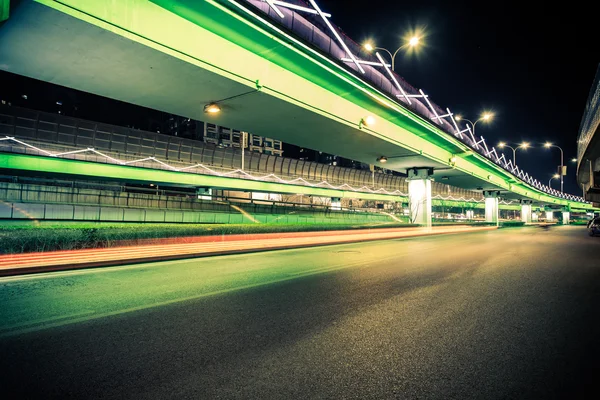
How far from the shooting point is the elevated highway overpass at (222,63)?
795 cm

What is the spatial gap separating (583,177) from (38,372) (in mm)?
56248

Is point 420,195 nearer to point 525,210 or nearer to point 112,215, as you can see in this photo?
point 112,215

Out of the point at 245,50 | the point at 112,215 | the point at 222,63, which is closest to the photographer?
the point at 222,63

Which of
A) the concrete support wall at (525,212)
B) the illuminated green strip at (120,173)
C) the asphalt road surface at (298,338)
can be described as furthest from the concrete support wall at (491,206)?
the asphalt road surface at (298,338)

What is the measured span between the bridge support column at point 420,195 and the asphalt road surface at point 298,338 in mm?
22886

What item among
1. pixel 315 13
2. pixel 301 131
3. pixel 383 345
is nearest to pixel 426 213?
pixel 301 131

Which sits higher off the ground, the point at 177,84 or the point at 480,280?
the point at 177,84

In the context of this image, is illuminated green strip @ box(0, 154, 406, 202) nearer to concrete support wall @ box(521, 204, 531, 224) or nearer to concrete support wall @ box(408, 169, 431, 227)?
concrete support wall @ box(408, 169, 431, 227)

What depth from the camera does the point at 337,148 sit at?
20719mm

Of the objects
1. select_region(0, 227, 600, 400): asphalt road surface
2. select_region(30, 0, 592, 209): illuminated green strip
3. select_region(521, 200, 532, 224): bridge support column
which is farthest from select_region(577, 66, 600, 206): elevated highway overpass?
select_region(521, 200, 532, 224): bridge support column

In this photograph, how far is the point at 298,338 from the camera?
396cm

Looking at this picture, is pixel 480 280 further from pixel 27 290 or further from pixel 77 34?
pixel 77 34

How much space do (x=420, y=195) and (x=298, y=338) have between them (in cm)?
2892

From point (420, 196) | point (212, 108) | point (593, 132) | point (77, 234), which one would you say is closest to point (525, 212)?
point (420, 196)
